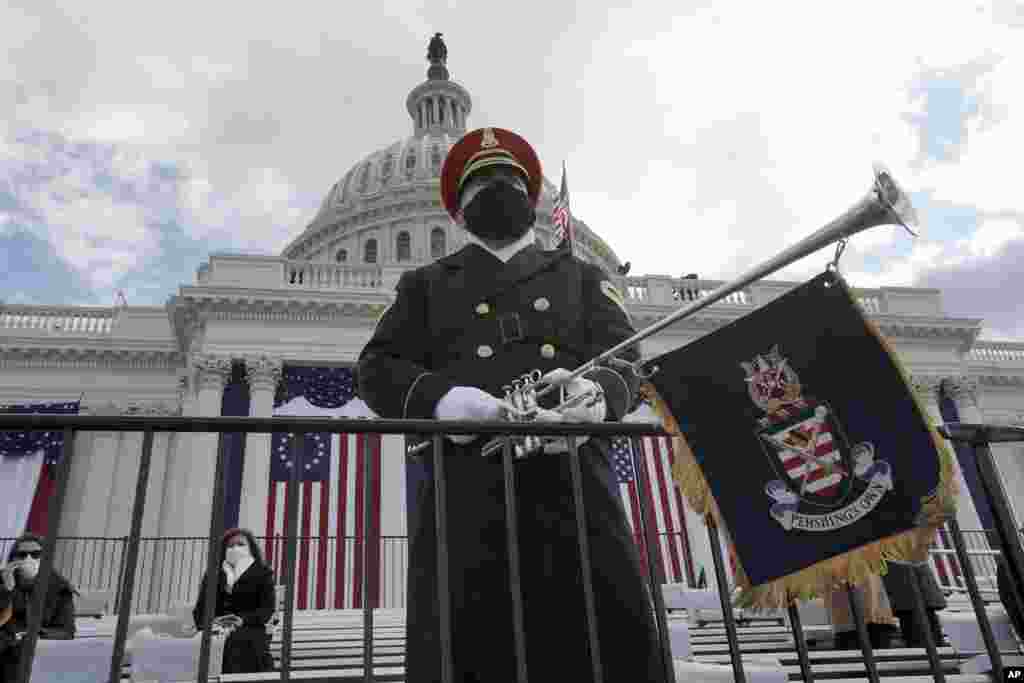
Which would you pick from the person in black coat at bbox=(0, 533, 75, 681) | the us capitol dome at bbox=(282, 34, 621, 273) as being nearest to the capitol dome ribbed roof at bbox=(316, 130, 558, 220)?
the us capitol dome at bbox=(282, 34, 621, 273)

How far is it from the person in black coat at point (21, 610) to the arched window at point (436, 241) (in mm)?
35871

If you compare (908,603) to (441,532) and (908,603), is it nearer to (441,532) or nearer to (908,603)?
(908,603)

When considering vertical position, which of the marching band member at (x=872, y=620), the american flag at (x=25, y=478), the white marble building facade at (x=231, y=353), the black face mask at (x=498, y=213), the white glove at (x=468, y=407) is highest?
the white marble building facade at (x=231, y=353)

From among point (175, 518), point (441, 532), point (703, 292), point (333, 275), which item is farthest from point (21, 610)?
point (703, 292)

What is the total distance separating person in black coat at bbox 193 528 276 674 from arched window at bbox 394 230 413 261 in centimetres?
3680

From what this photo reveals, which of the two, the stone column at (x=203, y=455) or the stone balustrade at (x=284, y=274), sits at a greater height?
the stone balustrade at (x=284, y=274)

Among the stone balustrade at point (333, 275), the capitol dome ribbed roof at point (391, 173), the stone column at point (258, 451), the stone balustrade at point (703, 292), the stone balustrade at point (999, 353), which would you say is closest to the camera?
the stone column at point (258, 451)

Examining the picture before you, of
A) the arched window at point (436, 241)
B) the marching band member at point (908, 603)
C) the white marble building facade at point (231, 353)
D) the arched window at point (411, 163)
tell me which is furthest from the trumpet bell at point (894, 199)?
the arched window at point (411, 163)

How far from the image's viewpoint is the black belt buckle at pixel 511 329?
314 centimetres

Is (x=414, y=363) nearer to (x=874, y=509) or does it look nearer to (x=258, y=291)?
(x=874, y=509)

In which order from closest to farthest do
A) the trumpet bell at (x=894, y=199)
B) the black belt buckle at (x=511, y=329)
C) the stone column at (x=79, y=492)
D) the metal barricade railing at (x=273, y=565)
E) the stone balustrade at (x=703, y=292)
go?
the trumpet bell at (x=894, y=199) < the black belt buckle at (x=511, y=329) < the metal barricade railing at (x=273, y=565) < the stone column at (x=79, y=492) < the stone balustrade at (x=703, y=292)

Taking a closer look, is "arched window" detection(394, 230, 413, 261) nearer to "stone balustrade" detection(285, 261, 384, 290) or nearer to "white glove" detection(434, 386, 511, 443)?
"stone balustrade" detection(285, 261, 384, 290)

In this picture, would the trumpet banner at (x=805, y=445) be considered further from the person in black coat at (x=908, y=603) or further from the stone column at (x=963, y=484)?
the stone column at (x=963, y=484)

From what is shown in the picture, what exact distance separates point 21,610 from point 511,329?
20.5ft
